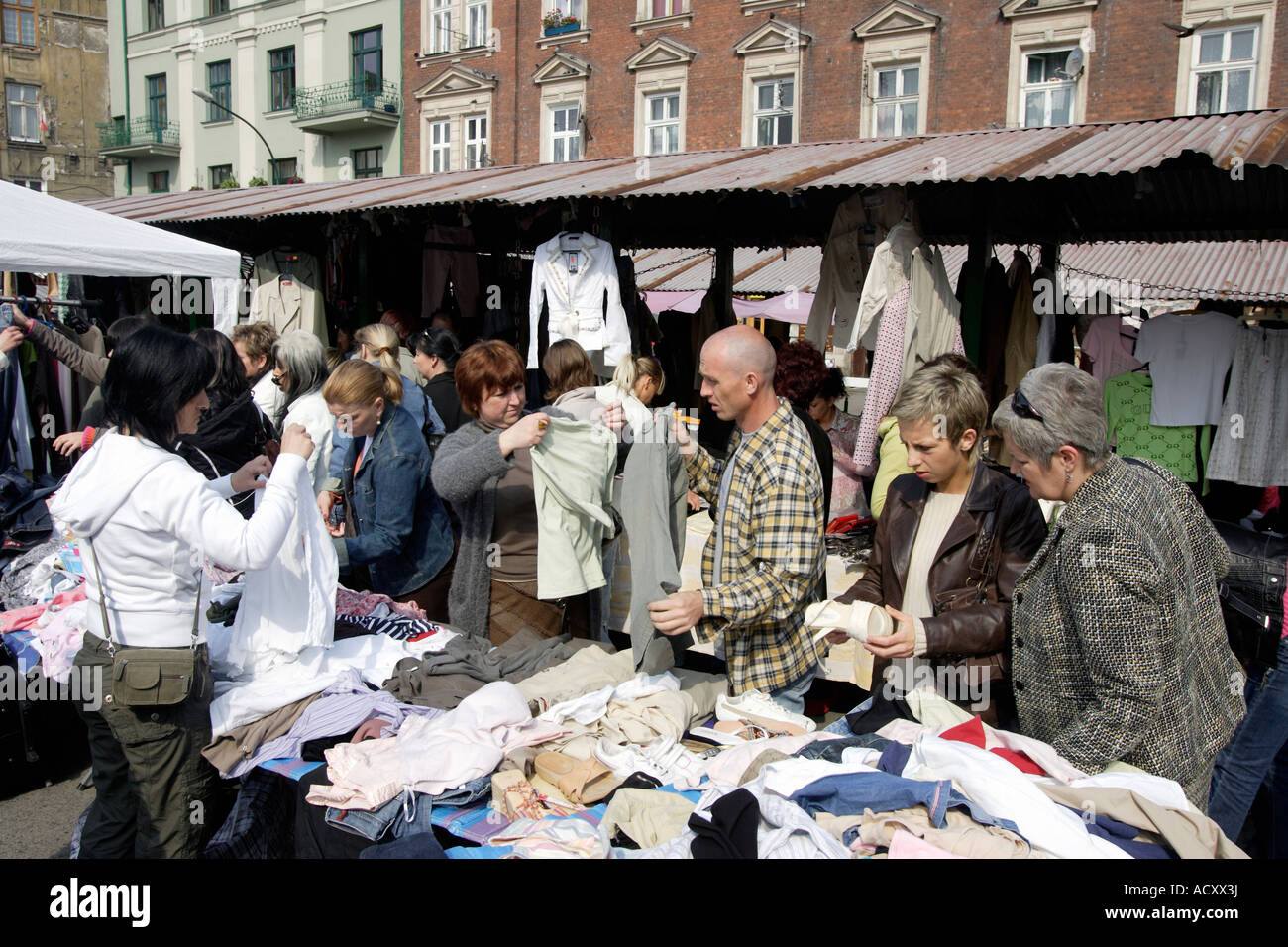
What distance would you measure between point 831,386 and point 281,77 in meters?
29.0

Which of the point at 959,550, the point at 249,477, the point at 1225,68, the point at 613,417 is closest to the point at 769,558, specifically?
the point at 959,550

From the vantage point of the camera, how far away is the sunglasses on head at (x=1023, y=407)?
8.19ft

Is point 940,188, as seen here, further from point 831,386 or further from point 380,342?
point 380,342

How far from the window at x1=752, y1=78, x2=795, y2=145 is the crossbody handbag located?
65.5 ft

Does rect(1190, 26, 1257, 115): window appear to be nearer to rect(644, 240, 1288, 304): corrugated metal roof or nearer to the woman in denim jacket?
rect(644, 240, 1288, 304): corrugated metal roof

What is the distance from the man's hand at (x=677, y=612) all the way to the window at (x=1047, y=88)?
17.8 metres

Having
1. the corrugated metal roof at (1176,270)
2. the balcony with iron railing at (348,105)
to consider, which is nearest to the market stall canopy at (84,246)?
the corrugated metal roof at (1176,270)

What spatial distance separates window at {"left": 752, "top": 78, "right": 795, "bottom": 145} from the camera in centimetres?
2047

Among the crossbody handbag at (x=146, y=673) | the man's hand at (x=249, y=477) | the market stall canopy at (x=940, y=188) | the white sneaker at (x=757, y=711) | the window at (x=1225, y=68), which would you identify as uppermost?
the window at (x=1225, y=68)

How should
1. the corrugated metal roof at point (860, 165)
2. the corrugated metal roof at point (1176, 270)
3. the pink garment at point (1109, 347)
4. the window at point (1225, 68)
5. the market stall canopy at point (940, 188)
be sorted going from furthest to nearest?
1. the window at point (1225, 68)
2. the corrugated metal roof at point (1176, 270)
3. the pink garment at point (1109, 347)
4. the market stall canopy at point (940, 188)
5. the corrugated metal roof at point (860, 165)

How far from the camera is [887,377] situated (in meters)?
5.53

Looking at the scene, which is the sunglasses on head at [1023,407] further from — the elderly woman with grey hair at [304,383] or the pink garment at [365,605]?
the elderly woman with grey hair at [304,383]

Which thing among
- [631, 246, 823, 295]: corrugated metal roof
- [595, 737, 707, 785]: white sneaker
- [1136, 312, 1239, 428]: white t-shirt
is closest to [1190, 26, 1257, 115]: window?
[631, 246, 823, 295]: corrugated metal roof

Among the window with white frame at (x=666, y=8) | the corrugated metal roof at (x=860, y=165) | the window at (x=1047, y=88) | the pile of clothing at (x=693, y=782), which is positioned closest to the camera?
the pile of clothing at (x=693, y=782)
